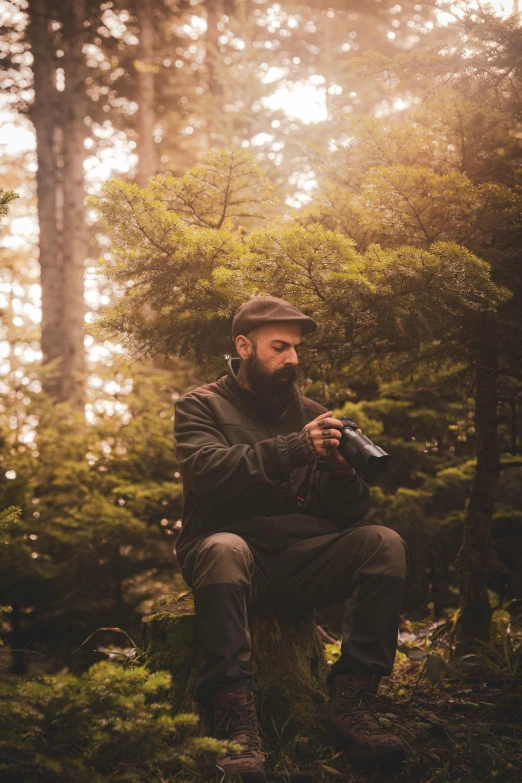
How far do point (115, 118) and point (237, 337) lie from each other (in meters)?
11.9

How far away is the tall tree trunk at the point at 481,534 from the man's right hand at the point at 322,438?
Answer: 1.87m

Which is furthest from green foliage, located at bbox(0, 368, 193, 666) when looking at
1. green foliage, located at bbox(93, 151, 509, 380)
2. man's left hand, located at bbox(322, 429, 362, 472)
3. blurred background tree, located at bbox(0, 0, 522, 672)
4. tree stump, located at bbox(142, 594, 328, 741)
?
man's left hand, located at bbox(322, 429, 362, 472)

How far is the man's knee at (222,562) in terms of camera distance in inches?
103

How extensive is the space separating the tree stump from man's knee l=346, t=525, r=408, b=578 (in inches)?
23.7

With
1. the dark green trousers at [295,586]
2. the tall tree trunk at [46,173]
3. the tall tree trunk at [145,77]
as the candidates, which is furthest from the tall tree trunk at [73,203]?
the dark green trousers at [295,586]

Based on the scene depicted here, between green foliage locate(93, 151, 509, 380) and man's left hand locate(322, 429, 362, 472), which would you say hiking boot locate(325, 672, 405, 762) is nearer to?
man's left hand locate(322, 429, 362, 472)

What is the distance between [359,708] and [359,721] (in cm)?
6

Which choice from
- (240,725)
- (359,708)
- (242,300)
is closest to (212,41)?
(242,300)

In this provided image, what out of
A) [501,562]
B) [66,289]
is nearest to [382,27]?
[66,289]

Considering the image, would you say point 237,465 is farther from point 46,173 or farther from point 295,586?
point 46,173

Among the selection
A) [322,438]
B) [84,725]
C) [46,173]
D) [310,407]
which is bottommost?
[84,725]

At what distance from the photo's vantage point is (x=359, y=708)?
2.69 m

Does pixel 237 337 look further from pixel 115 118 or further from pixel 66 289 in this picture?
pixel 115 118

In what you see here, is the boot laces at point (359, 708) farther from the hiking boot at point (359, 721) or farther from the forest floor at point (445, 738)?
the forest floor at point (445, 738)
